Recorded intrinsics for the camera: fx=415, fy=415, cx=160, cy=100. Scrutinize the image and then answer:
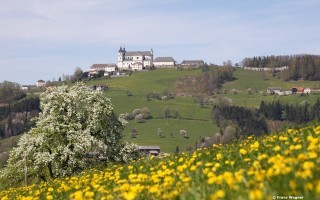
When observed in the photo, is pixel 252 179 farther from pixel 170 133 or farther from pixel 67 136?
pixel 170 133

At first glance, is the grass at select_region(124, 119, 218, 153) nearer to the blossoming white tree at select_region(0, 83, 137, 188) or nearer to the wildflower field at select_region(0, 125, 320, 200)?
the blossoming white tree at select_region(0, 83, 137, 188)

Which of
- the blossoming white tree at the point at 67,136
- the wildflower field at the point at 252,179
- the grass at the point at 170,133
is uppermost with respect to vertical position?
the wildflower field at the point at 252,179

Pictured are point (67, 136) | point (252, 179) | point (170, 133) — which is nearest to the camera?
point (252, 179)

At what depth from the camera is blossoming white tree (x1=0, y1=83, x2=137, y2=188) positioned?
1407 inches

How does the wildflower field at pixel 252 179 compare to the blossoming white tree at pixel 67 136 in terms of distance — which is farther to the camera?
the blossoming white tree at pixel 67 136

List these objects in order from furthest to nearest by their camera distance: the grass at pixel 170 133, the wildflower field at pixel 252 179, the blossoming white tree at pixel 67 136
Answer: the grass at pixel 170 133, the blossoming white tree at pixel 67 136, the wildflower field at pixel 252 179

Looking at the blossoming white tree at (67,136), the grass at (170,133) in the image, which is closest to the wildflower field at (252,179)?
the blossoming white tree at (67,136)

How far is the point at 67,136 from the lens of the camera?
36.2 m

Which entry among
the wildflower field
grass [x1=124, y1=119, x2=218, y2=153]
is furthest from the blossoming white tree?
grass [x1=124, y1=119, x2=218, y2=153]

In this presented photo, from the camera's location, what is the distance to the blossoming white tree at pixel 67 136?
3575 centimetres

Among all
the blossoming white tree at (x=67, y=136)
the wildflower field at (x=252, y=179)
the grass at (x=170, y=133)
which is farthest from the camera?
the grass at (x=170, y=133)

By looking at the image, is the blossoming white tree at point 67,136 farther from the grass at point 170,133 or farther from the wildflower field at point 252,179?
the grass at point 170,133

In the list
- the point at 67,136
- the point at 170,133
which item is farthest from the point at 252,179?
the point at 170,133

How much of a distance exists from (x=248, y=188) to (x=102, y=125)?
33307 millimetres
